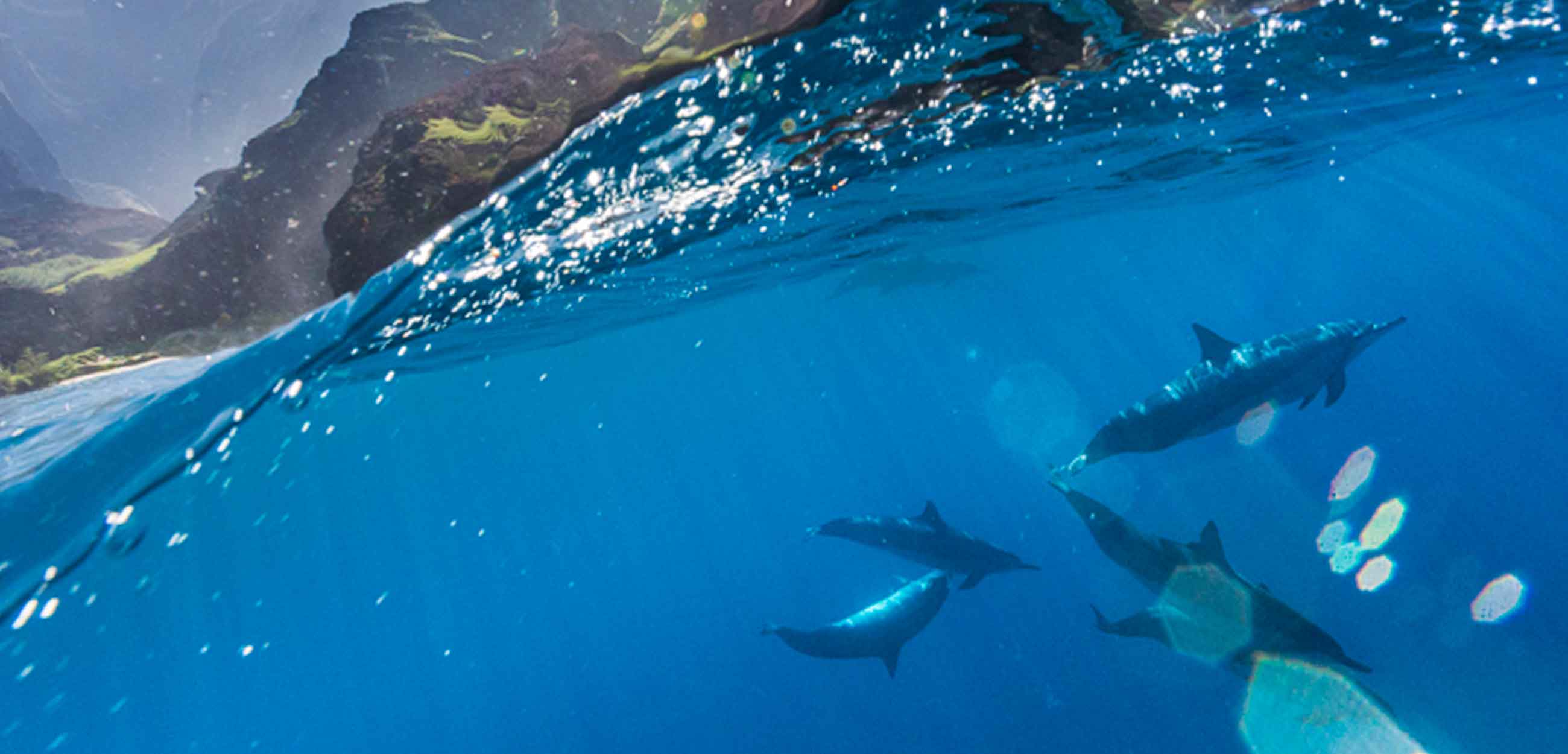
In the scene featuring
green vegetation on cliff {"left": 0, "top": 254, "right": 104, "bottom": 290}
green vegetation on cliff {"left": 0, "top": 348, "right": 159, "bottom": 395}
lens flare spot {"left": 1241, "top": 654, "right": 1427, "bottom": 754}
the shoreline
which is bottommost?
lens flare spot {"left": 1241, "top": 654, "right": 1427, "bottom": 754}

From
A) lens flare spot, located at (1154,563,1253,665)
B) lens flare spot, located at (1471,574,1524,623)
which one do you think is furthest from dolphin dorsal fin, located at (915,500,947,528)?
lens flare spot, located at (1471,574,1524,623)

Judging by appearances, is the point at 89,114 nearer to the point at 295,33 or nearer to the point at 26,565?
the point at 295,33

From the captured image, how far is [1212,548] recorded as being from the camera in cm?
782

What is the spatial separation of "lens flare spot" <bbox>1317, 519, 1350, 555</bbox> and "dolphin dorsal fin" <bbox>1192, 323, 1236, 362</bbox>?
1360 centimetres

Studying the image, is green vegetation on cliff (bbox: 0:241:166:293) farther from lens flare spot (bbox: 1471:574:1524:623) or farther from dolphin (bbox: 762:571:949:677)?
lens flare spot (bbox: 1471:574:1524:623)

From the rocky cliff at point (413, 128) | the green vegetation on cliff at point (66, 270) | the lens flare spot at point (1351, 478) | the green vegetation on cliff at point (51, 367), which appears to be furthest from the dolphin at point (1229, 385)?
the lens flare spot at point (1351, 478)

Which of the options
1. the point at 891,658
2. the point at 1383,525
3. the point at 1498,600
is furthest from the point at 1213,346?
the point at 1383,525

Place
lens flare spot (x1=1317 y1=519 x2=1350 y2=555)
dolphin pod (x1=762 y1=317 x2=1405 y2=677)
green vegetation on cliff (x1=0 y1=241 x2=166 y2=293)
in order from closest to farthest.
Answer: dolphin pod (x1=762 y1=317 x2=1405 y2=677) < green vegetation on cliff (x1=0 y1=241 x2=166 y2=293) < lens flare spot (x1=1317 y1=519 x2=1350 y2=555)

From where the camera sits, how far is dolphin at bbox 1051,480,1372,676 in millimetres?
7332

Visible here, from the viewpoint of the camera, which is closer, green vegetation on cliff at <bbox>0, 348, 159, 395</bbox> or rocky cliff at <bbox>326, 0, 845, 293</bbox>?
rocky cliff at <bbox>326, 0, 845, 293</bbox>

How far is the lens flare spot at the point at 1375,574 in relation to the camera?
16203 mm

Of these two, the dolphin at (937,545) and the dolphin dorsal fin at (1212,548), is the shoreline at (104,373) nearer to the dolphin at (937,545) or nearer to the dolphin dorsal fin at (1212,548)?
the dolphin at (937,545)

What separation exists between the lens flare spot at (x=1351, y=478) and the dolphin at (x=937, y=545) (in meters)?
18.4

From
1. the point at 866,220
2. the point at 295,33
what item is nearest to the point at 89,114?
the point at 295,33
